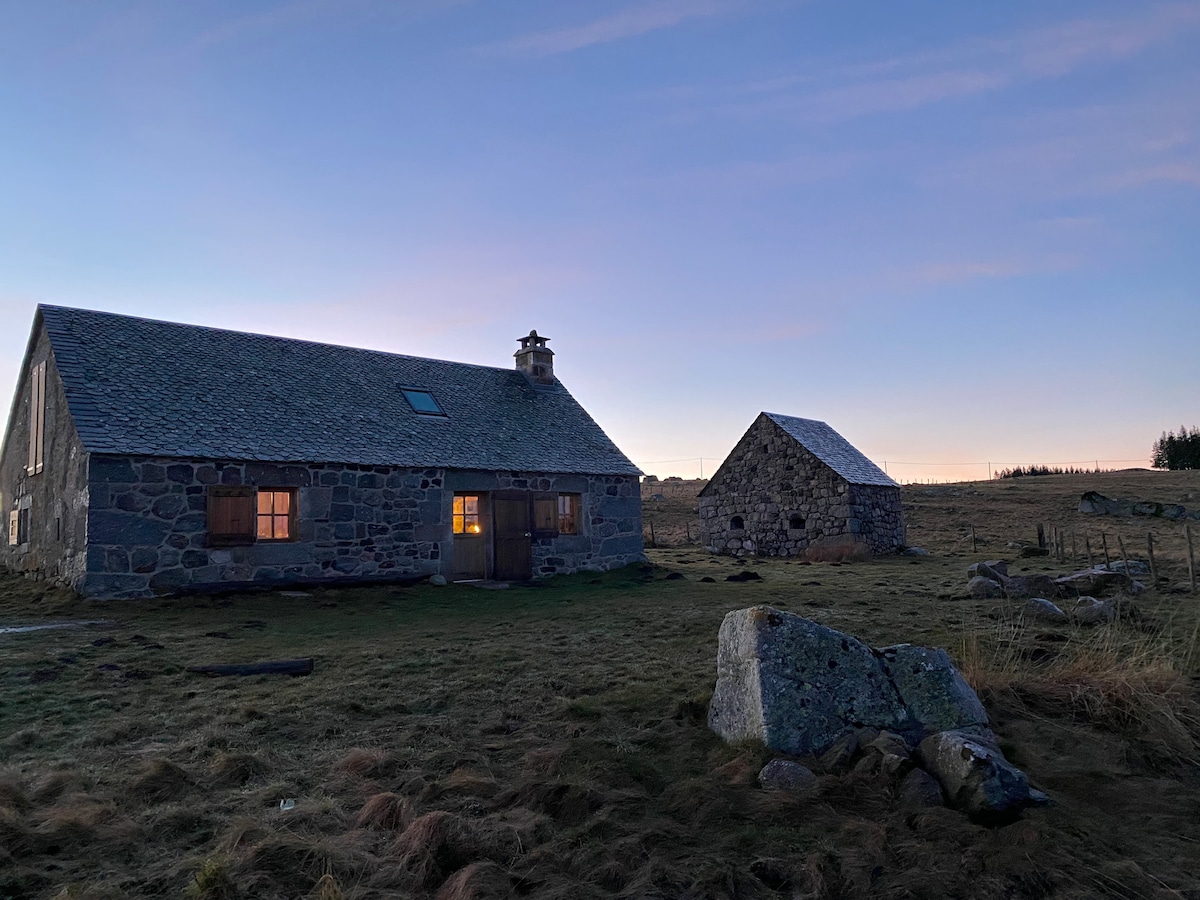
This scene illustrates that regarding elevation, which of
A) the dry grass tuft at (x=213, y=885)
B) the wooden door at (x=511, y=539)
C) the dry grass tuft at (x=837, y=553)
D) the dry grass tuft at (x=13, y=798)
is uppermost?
the wooden door at (x=511, y=539)

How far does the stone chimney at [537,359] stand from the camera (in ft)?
77.7

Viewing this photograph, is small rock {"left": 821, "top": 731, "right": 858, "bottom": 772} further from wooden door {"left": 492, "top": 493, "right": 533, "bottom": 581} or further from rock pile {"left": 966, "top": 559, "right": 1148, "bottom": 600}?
wooden door {"left": 492, "top": 493, "right": 533, "bottom": 581}

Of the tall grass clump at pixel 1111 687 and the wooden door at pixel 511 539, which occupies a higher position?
the wooden door at pixel 511 539

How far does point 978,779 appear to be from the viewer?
4.86m

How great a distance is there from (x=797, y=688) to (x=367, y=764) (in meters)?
3.18

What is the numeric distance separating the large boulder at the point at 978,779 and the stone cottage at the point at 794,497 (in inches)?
768

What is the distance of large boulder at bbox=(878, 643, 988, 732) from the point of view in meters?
5.99

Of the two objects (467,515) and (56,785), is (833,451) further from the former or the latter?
(56,785)

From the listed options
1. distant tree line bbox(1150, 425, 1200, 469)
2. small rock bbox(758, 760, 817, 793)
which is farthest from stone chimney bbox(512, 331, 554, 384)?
distant tree line bbox(1150, 425, 1200, 469)

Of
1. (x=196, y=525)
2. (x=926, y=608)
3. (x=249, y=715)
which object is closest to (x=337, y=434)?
(x=196, y=525)

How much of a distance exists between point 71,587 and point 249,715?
31.4 feet

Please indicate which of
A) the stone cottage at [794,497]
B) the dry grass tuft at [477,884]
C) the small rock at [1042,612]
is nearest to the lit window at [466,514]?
the small rock at [1042,612]

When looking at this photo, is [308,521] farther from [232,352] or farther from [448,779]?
[448,779]

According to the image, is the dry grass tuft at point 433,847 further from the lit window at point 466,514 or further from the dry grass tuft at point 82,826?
the lit window at point 466,514
